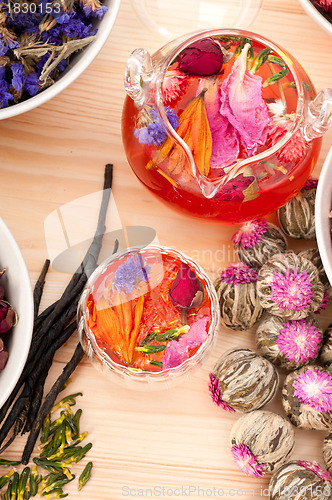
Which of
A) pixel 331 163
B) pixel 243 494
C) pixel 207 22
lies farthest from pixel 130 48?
pixel 243 494

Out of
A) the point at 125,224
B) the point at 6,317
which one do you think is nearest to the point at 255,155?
the point at 125,224

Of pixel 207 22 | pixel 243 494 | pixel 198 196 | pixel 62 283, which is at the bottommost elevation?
pixel 243 494

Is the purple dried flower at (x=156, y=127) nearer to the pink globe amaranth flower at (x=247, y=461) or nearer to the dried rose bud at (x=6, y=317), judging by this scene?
the dried rose bud at (x=6, y=317)

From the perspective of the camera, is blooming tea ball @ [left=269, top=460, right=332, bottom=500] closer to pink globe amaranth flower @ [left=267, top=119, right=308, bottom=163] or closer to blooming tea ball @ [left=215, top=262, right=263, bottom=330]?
blooming tea ball @ [left=215, top=262, right=263, bottom=330]

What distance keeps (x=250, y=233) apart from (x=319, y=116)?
20 cm

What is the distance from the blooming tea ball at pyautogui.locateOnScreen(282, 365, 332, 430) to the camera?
775 millimetres

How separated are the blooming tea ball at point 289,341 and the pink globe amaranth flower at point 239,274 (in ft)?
0.20

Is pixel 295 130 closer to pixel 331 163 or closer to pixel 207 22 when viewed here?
pixel 331 163

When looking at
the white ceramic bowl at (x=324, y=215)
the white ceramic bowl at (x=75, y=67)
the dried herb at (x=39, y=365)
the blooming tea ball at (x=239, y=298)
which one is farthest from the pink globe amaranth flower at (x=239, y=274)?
the white ceramic bowl at (x=75, y=67)

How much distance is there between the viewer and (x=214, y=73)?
73cm

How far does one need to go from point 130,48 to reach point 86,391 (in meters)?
0.51

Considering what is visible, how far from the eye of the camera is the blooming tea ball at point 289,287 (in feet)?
2.56

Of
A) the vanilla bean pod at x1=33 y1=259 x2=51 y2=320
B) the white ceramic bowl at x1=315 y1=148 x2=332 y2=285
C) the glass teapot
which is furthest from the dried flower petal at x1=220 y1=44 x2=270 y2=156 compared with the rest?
the vanilla bean pod at x1=33 y1=259 x2=51 y2=320

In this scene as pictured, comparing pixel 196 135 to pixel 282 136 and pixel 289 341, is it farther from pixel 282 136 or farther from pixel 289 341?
pixel 289 341
